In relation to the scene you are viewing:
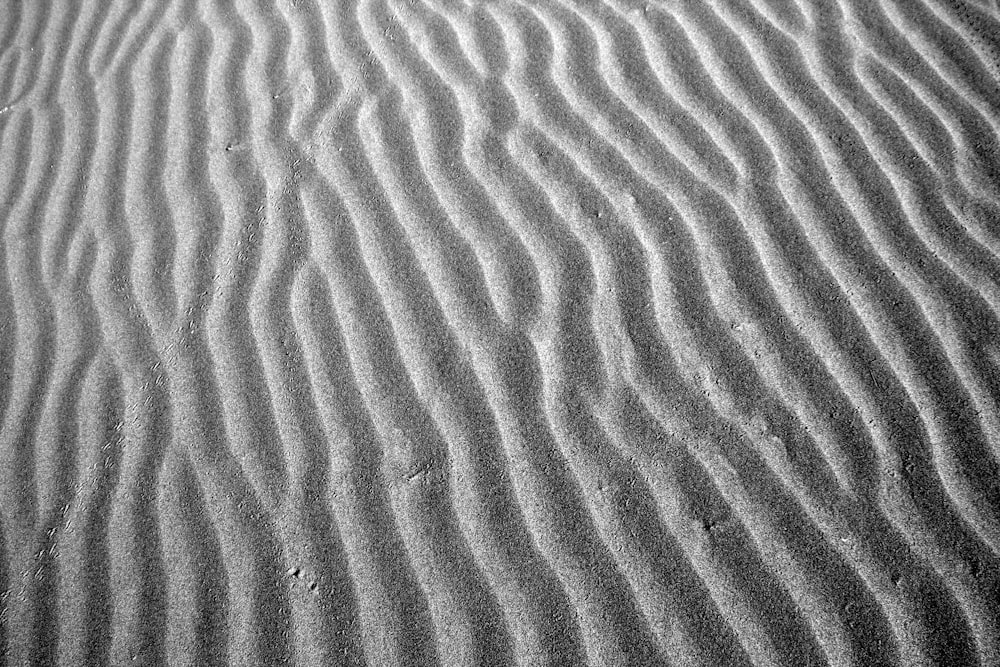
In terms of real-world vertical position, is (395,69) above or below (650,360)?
above

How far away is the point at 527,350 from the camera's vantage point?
80.9 inches

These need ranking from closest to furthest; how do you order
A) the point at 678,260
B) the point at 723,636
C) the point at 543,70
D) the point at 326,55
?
the point at 723,636 → the point at 678,260 → the point at 543,70 → the point at 326,55

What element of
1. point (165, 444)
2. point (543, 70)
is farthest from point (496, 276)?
point (165, 444)

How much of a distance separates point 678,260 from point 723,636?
3.43 ft

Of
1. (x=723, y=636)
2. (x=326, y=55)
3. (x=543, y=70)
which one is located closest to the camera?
(x=723, y=636)

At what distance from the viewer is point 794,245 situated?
2.09 meters

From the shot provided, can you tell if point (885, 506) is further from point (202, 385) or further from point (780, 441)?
point (202, 385)

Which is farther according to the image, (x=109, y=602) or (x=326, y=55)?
(x=326, y=55)

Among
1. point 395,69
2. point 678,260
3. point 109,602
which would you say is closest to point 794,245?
point 678,260

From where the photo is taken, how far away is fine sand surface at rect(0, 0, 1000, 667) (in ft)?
5.76

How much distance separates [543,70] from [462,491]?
156cm

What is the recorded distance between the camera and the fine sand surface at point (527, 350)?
176 centimetres

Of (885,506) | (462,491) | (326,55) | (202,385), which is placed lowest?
(885,506)

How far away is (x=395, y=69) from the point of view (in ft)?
8.73
